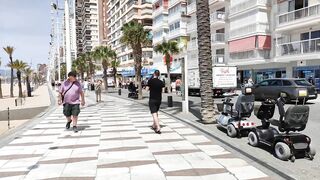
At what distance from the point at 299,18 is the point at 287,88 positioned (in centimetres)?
1240

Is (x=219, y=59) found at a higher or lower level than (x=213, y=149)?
higher

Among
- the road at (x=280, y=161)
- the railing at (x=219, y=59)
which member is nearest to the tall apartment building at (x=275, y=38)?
the railing at (x=219, y=59)

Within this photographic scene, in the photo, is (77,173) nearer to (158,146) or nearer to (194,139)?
(158,146)

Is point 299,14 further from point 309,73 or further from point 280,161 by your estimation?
point 280,161

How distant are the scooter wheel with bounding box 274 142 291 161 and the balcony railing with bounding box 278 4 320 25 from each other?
24.8 meters

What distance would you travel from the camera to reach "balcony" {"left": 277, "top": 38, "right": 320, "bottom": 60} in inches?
1130

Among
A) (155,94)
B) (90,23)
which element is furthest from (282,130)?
(90,23)

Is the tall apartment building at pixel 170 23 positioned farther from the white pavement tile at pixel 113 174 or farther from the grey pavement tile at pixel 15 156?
the white pavement tile at pixel 113 174

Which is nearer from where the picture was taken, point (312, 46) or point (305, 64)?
point (312, 46)

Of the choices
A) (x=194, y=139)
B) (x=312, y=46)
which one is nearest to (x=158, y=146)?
(x=194, y=139)

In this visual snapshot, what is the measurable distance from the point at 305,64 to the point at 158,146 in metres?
25.9

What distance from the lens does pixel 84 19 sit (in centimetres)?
15625

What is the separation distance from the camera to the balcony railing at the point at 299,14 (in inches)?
1148

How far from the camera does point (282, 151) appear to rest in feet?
23.2
